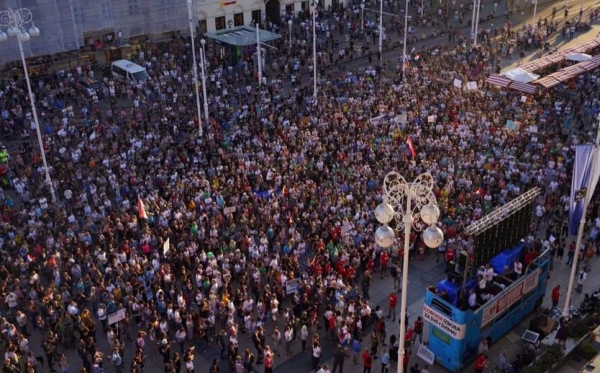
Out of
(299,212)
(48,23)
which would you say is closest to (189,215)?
(299,212)

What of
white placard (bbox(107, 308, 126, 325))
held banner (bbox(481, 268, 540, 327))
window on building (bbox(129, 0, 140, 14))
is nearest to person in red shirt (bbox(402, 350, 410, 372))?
held banner (bbox(481, 268, 540, 327))

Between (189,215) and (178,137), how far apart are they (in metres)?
9.54

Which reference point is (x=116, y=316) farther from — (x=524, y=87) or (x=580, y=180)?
(x=524, y=87)

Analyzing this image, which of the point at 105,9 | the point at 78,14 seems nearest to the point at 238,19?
the point at 105,9

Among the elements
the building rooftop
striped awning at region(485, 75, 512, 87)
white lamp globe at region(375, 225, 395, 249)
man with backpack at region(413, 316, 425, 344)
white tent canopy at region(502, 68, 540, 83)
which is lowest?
man with backpack at region(413, 316, 425, 344)

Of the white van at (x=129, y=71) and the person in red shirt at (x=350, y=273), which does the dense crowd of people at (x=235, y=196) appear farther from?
the white van at (x=129, y=71)

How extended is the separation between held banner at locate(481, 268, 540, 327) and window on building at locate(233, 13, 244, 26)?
39.1 meters

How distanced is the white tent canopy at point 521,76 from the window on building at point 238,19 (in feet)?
77.2

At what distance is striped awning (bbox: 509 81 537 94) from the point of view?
41.1 m

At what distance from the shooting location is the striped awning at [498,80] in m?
41.8

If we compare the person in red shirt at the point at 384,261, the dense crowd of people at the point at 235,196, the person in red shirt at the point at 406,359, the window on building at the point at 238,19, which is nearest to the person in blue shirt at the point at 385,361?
the dense crowd of people at the point at 235,196

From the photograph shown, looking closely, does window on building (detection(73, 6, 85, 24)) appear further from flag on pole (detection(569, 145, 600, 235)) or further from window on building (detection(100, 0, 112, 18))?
flag on pole (detection(569, 145, 600, 235))

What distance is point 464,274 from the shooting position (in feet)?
70.6

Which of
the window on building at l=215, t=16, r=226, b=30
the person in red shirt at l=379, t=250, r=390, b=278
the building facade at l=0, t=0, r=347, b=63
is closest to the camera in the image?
the person in red shirt at l=379, t=250, r=390, b=278
